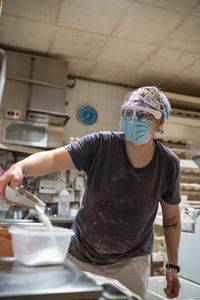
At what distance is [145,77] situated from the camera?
4129mm

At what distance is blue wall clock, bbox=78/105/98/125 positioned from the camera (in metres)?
4.15

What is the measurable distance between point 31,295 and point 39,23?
2960mm

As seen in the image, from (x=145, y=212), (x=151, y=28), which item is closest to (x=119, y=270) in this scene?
(x=145, y=212)

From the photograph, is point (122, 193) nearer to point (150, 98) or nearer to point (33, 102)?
point (150, 98)

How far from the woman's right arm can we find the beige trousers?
437mm

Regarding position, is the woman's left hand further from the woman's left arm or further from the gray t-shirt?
the gray t-shirt

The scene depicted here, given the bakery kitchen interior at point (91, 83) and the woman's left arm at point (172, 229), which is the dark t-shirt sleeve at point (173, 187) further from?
the bakery kitchen interior at point (91, 83)

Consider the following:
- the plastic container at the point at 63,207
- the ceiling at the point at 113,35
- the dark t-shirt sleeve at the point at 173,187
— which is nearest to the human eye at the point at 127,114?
the dark t-shirt sleeve at the point at 173,187

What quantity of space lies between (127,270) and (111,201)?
0.33 metres

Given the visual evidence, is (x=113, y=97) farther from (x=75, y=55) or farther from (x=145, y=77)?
(x=75, y=55)

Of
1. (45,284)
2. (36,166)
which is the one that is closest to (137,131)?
(36,166)

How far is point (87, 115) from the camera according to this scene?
164 inches

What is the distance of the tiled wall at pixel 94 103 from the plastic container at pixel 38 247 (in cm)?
329

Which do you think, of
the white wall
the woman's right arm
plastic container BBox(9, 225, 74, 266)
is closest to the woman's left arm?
the woman's right arm
